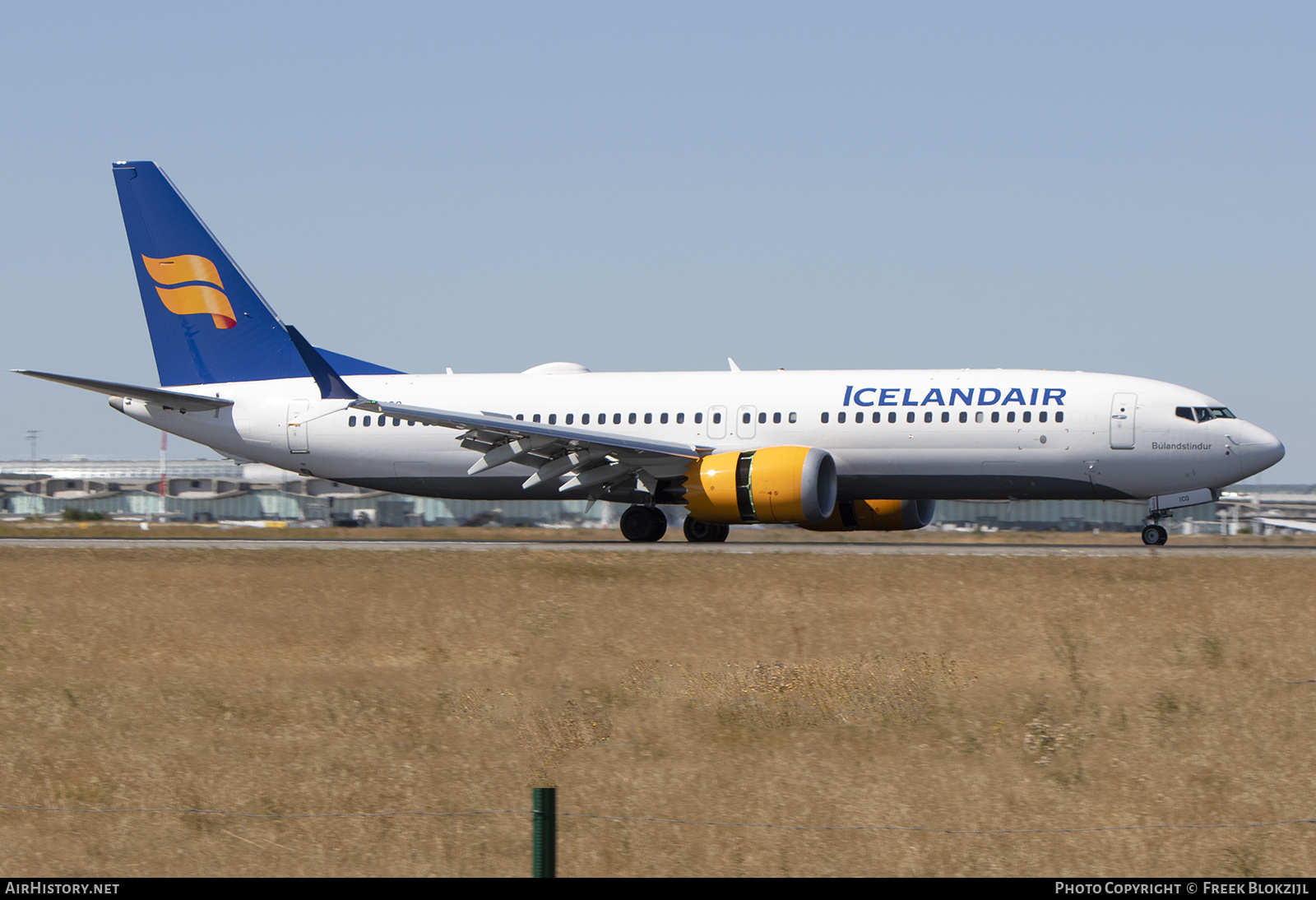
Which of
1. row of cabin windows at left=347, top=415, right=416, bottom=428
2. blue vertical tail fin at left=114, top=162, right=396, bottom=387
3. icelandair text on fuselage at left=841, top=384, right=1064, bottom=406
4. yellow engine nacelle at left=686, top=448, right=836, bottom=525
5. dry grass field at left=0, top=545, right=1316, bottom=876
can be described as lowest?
dry grass field at left=0, top=545, right=1316, bottom=876

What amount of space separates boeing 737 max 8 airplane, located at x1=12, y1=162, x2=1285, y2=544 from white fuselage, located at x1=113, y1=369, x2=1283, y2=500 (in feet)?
0.15

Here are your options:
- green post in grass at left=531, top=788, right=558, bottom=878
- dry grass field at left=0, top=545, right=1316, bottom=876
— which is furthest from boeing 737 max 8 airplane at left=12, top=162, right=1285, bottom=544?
green post in grass at left=531, top=788, right=558, bottom=878

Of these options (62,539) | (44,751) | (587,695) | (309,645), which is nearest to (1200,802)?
(587,695)

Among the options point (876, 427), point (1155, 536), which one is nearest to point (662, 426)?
point (876, 427)

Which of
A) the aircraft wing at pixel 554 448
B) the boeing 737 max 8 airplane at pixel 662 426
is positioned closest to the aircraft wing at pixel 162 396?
the boeing 737 max 8 airplane at pixel 662 426

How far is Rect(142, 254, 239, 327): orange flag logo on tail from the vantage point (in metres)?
38.1

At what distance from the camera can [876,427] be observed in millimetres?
31766

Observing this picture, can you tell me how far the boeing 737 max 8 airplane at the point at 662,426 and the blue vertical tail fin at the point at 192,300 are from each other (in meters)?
0.05

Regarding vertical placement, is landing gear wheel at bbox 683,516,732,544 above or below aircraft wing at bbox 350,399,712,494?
below

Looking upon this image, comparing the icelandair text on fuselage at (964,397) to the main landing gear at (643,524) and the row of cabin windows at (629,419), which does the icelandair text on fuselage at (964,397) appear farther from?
the main landing gear at (643,524)

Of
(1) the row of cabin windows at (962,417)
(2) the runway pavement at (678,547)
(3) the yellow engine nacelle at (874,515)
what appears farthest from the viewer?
(3) the yellow engine nacelle at (874,515)
